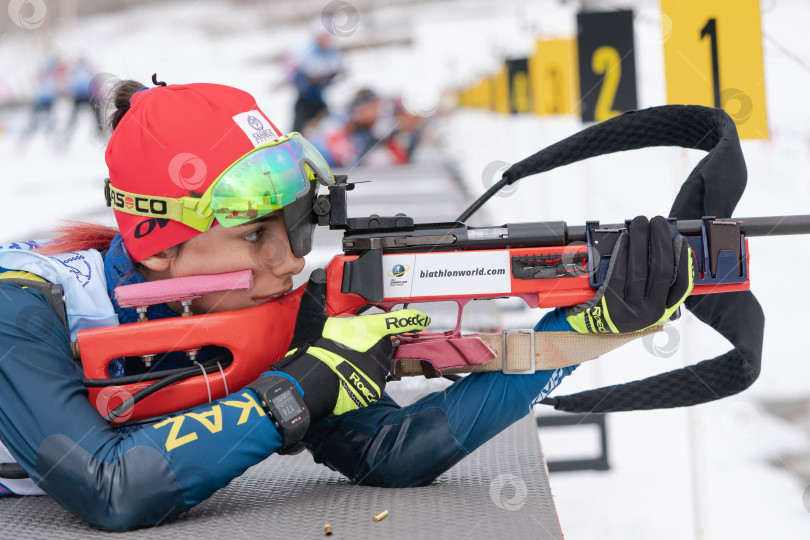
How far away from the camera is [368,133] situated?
35.2 feet

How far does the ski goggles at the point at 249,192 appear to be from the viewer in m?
1.55

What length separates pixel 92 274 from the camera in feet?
5.43

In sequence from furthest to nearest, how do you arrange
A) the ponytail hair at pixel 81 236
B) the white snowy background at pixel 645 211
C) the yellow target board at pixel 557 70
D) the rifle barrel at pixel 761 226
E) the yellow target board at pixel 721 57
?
1. the yellow target board at pixel 557 70
2. the white snowy background at pixel 645 211
3. the yellow target board at pixel 721 57
4. the ponytail hair at pixel 81 236
5. the rifle barrel at pixel 761 226

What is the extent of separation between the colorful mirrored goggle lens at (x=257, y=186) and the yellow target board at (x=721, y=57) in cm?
120

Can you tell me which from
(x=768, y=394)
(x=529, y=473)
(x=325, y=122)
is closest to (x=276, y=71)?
(x=325, y=122)

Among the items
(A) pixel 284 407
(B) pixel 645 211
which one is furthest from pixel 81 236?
(B) pixel 645 211

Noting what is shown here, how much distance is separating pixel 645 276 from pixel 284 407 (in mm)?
673

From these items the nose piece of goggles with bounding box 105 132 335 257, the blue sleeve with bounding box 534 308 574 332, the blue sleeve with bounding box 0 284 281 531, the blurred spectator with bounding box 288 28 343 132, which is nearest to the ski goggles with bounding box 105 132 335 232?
the nose piece of goggles with bounding box 105 132 335 257

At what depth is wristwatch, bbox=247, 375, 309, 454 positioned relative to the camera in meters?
1.45

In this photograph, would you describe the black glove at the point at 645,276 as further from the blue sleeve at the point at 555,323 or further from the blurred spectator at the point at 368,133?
the blurred spectator at the point at 368,133

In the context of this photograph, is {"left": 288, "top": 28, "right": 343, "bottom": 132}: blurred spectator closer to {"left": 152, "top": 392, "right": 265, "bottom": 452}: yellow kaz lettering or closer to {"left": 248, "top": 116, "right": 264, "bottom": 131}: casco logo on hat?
{"left": 248, "top": 116, "right": 264, "bottom": 131}: casco logo on hat

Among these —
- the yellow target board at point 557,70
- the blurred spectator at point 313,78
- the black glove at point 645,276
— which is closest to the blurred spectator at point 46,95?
the blurred spectator at point 313,78

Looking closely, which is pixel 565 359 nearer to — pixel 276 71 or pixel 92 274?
pixel 92 274

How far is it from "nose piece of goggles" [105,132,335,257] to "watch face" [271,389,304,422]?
0.30 meters
